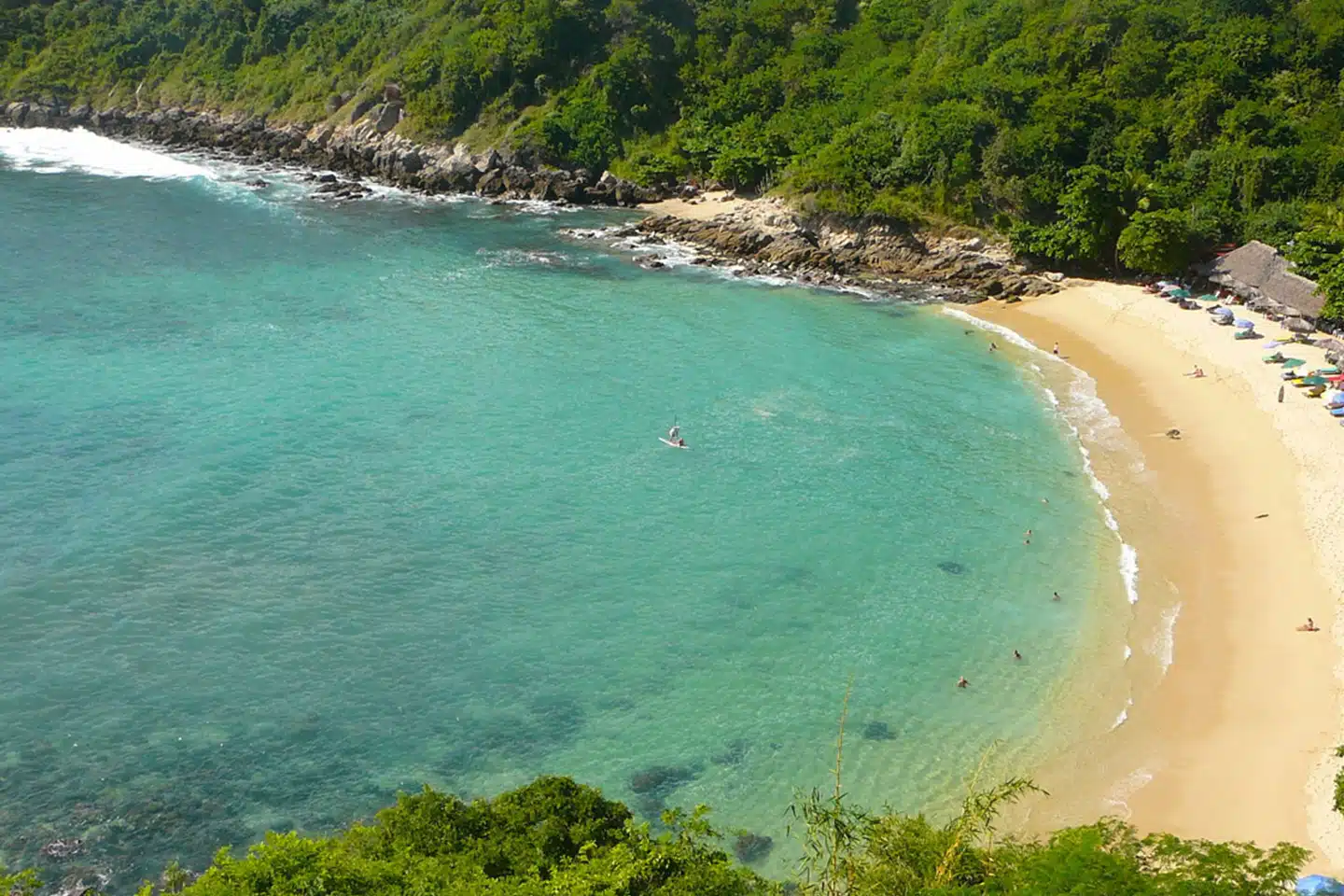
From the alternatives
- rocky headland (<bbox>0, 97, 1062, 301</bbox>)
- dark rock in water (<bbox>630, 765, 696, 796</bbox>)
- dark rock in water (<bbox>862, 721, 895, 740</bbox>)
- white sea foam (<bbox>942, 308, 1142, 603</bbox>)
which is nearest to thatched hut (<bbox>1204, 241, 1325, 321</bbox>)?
rocky headland (<bbox>0, 97, 1062, 301</bbox>)

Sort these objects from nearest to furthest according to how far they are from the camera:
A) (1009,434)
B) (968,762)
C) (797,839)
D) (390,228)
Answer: (797,839), (968,762), (1009,434), (390,228)

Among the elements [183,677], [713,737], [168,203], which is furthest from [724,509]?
[168,203]

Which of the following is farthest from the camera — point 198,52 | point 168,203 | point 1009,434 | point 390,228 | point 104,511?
point 198,52

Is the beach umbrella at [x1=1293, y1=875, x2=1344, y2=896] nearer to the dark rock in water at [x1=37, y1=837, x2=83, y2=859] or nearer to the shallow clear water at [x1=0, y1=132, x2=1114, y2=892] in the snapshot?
the shallow clear water at [x1=0, y1=132, x2=1114, y2=892]

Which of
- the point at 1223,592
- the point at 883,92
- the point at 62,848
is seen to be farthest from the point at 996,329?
the point at 62,848

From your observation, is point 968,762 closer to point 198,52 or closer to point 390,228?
point 390,228

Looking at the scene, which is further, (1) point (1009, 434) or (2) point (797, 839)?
(1) point (1009, 434)
